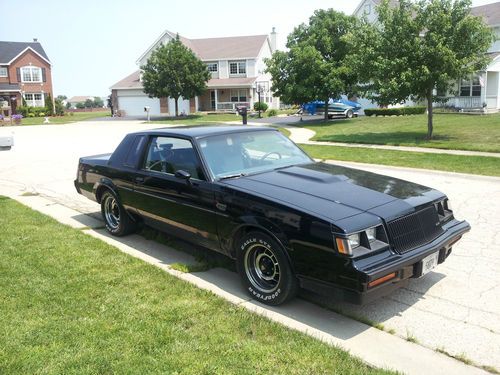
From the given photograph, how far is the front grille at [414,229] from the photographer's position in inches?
157

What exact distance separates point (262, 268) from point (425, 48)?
51.0 ft

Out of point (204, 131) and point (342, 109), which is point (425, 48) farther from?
point (342, 109)

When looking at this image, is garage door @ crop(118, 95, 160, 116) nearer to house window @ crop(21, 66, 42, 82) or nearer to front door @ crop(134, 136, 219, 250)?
house window @ crop(21, 66, 42, 82)

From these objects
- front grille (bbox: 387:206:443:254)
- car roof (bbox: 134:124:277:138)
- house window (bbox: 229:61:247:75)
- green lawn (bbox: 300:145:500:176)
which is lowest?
green lawn (bbox: 300:145:500:176)

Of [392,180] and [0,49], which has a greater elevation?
[0,49]

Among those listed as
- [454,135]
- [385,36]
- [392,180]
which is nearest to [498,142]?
[454,135]

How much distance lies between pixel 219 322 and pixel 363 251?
1.30 meters

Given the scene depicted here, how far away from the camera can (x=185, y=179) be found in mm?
5102

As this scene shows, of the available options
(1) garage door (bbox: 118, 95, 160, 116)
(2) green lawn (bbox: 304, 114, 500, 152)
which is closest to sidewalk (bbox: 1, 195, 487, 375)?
(2) green lawn (bbox: 304, 114, 500, 152)

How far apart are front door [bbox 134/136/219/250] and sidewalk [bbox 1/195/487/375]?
0.37 m

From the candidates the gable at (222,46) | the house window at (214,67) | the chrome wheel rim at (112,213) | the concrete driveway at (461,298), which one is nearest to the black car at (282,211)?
the concrete driveway at (461,298)

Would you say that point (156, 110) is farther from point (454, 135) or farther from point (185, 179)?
point (185, 179)

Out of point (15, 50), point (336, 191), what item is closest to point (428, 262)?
point (336, 191)

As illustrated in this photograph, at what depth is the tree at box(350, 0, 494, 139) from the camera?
17.1 metres
